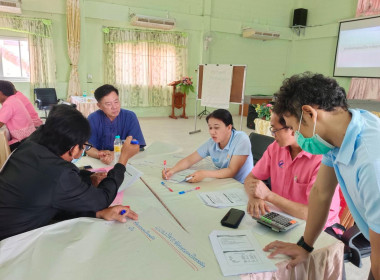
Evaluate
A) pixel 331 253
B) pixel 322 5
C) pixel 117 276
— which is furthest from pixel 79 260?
pixel 322 5

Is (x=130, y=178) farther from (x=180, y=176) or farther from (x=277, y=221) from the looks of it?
(x=277, y=221)

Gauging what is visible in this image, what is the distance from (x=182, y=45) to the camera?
7.66 metres

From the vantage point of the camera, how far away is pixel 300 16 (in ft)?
28.2

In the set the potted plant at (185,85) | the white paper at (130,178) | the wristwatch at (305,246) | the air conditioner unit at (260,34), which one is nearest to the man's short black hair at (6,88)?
the white paper at (130,178)

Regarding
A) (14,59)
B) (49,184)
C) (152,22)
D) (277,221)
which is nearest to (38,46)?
(14,59)

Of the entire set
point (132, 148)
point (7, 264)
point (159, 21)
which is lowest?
point (7, 264)

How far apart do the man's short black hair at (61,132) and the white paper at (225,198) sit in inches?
27.0

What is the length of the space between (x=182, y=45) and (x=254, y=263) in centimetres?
741

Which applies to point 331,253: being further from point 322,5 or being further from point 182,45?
point 322,5

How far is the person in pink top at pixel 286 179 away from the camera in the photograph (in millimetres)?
1302

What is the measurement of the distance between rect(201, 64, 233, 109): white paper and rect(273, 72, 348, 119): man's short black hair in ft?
16.1

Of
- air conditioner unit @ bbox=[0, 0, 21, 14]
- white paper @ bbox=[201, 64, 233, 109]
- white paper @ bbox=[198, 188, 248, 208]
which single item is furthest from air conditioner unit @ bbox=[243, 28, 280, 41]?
white paper @ bbox=[198, 188, 248, 208]

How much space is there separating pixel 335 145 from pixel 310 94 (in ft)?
0.59

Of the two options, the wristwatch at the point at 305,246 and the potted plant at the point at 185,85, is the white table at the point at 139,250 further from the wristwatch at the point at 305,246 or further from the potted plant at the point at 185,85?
the potted plant at the point at 185,85
